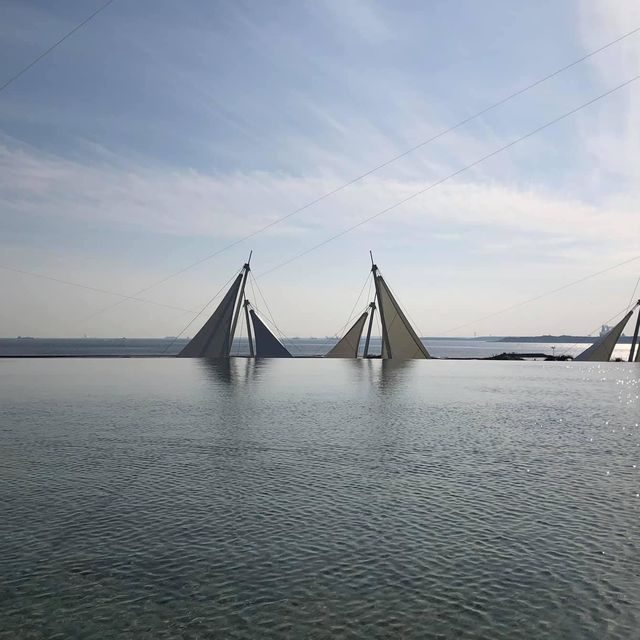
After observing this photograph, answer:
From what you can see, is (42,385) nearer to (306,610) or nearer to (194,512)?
(194,512)

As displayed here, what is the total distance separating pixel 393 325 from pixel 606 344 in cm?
4086

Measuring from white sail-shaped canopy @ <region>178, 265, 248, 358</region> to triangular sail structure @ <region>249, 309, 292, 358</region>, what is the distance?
6889mm

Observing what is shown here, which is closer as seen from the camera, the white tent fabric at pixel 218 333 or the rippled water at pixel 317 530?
the rippled water at pixel 317 530

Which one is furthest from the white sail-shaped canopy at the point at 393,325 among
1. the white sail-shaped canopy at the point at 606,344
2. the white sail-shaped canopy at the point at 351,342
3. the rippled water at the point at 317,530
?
the rippled water at the point at 317,530

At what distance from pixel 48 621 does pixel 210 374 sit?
2506 inches

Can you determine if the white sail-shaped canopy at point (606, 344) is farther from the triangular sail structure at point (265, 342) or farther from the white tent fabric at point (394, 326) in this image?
the triangular sail structure at point (265, 342)

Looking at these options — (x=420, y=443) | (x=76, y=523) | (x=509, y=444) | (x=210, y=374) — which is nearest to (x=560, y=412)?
(x=509, y=444)

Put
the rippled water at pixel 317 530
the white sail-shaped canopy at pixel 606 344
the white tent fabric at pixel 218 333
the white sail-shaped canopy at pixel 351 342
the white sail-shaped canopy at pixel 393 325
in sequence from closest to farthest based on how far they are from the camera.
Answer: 1. the rippled water at pixel 317 530
2. the white tent fabric at pixel 218 333
3. the white sail-shaped canopy at pixel 393 325
4. the white sail-shaped canopy at pixel 606 344
5. the white sail-shaped canopy at pixel 351 342

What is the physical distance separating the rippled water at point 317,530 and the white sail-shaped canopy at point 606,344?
8360cm

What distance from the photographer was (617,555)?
41.9 feet

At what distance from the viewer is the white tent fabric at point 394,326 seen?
101 meters

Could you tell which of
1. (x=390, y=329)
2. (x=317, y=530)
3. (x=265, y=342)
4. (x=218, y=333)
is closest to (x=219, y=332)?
(x=218, y=333)

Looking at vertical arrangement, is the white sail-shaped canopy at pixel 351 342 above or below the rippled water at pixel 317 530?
above

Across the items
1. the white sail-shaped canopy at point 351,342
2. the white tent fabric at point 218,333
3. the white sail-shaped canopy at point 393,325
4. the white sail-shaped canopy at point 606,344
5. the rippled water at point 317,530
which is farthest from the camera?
the white sail-shaped canopy at point 351,342
